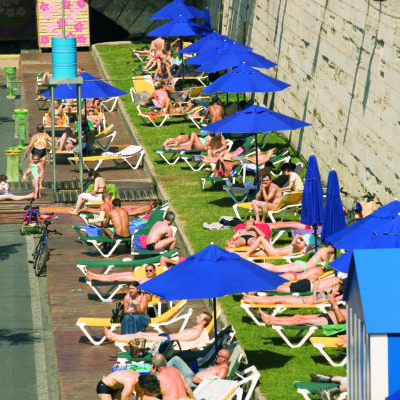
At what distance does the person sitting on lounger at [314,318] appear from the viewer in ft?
48.6

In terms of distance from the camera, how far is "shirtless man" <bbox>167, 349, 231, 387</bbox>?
527 inches

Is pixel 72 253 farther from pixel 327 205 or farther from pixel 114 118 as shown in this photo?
pixel 114 118

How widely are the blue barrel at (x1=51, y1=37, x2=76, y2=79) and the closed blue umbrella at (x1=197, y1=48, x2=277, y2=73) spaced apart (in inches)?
180

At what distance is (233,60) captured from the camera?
27.1 m

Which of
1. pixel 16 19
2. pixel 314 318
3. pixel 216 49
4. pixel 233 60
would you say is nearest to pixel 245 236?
pixel 314 318

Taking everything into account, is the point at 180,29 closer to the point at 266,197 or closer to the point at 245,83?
the point at 245,83

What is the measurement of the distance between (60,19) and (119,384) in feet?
91.5

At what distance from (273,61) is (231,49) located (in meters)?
1.35

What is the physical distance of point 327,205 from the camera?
1675 centimetres

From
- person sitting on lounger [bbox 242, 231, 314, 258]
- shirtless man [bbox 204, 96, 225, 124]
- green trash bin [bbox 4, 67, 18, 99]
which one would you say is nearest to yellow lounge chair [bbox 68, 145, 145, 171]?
shirtless man [bbox 204, 96, 225, 124]

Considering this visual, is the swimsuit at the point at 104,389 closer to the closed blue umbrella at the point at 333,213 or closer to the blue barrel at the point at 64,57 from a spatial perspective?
the closed blue umbrella at the point at 333,213

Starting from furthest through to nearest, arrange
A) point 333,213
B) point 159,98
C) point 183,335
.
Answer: point 159,98 → point 333,213 → point 183,335

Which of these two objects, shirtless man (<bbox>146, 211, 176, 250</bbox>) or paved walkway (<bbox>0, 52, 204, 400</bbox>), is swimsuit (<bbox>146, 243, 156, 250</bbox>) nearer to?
shirtless man (<bbox>146, 211, 176, 250</bbox>)

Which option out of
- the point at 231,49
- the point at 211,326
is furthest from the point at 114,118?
the point at 211,326
